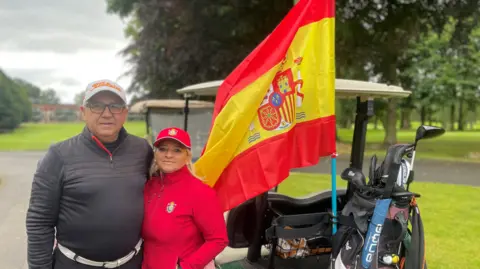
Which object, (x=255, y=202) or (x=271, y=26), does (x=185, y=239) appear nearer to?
(x=255, y=202)

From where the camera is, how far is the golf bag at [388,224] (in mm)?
2955

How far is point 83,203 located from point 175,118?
402 inches

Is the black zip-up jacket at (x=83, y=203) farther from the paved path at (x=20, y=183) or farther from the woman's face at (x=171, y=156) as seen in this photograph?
the paved path at (x=20, y=183)

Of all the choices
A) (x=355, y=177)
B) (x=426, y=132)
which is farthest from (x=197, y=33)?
(x=426, y=132)

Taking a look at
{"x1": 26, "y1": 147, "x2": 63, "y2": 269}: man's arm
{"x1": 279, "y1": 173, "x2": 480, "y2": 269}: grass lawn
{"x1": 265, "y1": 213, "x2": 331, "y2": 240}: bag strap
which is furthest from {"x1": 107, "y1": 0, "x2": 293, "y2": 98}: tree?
{"x1": 26, "y1": 147, "x2": 63, "y2": 269}: man's arm

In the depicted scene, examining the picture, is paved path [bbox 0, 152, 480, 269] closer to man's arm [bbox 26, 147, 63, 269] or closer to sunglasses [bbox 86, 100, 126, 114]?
man's arm [bbox 26, 147, 63, 269]

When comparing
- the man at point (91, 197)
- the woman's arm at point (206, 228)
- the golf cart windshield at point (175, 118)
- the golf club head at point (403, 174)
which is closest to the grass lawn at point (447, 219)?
the golf club head at point (403, 174)

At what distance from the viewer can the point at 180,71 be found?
56.3 feet

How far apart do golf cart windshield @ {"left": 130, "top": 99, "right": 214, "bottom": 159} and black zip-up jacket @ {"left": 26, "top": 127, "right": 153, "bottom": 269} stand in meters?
9.41

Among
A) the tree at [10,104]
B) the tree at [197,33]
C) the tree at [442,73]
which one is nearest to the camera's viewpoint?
the tree at [197,33]

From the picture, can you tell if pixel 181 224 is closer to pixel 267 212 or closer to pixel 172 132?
pixel 172 132

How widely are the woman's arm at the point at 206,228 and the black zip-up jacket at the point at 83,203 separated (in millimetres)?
318

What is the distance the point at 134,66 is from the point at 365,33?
31.8ft

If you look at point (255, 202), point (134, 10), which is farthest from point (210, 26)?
point (255, 202)
